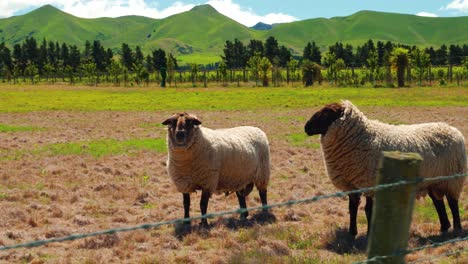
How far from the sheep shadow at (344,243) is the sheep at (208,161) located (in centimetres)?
241

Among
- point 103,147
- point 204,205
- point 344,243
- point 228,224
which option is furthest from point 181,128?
point 103,147

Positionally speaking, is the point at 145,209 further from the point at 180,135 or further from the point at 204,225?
the point at 180,135

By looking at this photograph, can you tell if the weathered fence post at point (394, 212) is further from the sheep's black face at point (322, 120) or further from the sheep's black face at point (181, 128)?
the sheep's black face at point (181, 128)

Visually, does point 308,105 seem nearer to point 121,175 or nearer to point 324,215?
point 121,175

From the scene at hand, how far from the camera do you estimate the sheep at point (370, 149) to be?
28.9ft

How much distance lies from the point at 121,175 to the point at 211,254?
7.89m

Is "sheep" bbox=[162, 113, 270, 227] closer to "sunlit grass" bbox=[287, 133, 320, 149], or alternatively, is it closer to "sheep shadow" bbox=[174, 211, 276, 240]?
"sheep shadow" bbox=[174, 211, 276, 240]

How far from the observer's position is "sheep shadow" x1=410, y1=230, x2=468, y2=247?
847 centimetres

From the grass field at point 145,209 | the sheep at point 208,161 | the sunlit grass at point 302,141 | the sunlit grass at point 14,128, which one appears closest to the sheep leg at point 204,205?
the sheep at point 208,161

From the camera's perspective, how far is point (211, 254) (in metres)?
7.96

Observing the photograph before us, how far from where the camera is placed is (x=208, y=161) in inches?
404

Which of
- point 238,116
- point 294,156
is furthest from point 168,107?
point 294,156

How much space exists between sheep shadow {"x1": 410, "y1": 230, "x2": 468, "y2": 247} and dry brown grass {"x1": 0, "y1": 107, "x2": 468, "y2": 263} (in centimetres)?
2

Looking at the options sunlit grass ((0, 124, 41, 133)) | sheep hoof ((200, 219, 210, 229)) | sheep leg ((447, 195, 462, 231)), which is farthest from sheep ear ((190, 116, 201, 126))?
sunlit grass ((0, 124, 41, 133))
